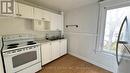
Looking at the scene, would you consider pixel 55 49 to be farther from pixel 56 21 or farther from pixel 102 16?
pixel 102 16

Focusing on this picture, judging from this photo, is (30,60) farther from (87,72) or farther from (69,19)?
(69,19)

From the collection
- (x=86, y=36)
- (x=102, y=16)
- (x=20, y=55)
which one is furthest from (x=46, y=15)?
(x=102, y=16)

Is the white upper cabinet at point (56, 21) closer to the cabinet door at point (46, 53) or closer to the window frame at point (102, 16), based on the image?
the cabinet door at point (46, 53)

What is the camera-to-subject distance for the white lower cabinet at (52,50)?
97.3 inches

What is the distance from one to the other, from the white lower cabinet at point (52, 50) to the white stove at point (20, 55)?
25 cm

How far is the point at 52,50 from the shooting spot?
9.20 ft

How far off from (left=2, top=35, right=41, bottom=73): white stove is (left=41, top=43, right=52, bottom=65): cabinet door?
8.2 inches

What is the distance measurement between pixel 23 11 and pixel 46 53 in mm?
1488

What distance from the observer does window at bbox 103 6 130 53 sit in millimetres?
2051

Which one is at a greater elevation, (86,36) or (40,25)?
(40,25)

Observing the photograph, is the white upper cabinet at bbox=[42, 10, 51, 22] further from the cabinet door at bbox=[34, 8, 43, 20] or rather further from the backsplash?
the backsplash

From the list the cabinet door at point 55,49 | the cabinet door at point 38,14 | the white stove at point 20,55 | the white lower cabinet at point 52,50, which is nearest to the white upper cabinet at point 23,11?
the cabinet door at point 38,14

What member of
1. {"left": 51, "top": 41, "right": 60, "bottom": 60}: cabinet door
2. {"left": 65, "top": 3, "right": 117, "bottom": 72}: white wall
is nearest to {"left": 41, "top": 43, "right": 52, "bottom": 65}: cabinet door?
{"left": 51, "top": 41, "right": 60, "bottom": 60}: cabinet door

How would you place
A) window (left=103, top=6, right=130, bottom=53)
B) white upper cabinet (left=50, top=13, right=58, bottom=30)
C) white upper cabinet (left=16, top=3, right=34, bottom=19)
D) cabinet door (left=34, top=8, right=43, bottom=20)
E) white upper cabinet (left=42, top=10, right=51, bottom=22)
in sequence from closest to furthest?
white upper cabinet (left=16, top=3, right=34, bottom=19) → window (left=103, top=6, right=130, bottom=53) → cabinet door (left=34, top=8, right=43, bottom=20) → white upper cabinet (left=42, top=10, right=51, bottom=22) → white upper cabinet (left=50, top=13, right=58, bottom=30)
